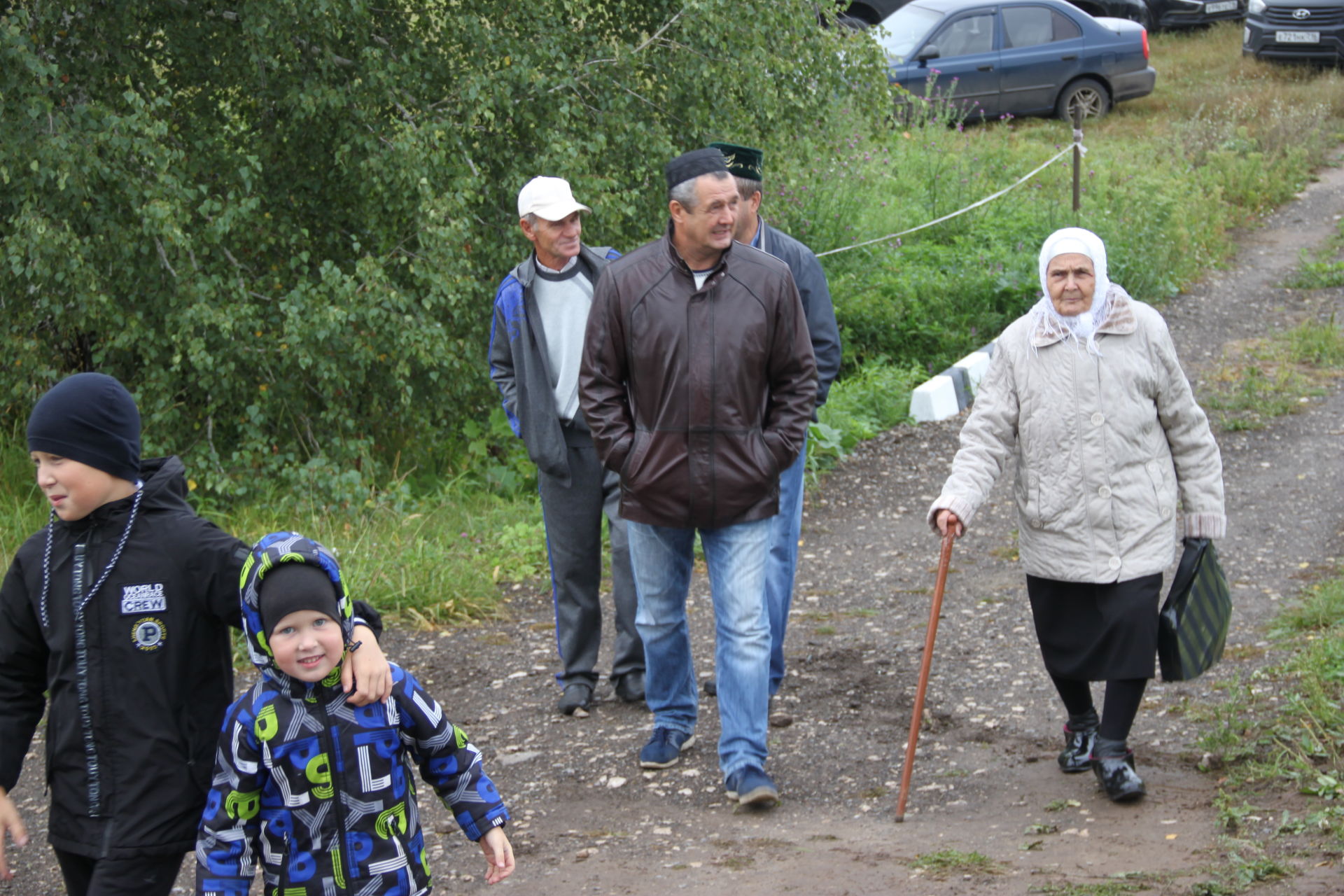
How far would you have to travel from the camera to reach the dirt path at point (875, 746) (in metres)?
3.88

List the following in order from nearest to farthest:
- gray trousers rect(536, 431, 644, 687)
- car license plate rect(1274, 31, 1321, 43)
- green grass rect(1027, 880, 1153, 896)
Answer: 1. green grass rect(1027, 880, 1153, 896)
2. gray trousers rect(536, 431, 644, 687)
3. car license plate rect(1274, 31, 1321, 43)

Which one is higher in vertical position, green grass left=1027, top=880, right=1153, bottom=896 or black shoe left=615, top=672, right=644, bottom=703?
green grass left=1027, top=880, right=1153, bottom=896

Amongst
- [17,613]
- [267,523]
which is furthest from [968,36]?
[17,613]

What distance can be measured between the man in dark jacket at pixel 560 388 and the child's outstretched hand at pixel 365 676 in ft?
7.26

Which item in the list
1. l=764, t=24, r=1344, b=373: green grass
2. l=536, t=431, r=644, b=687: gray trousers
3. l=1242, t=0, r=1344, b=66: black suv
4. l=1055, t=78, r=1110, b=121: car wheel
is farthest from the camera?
l=1242, t=0, r=1344, b=66: black suv

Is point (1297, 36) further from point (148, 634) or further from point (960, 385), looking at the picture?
point (148, 634)

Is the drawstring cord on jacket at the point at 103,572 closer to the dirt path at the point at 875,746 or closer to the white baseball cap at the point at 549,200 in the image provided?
the dirt path at the point at 875,746

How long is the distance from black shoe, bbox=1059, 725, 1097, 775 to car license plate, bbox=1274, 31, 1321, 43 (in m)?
15.9

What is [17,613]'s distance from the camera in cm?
284

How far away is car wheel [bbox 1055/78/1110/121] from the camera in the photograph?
1648 centimetres

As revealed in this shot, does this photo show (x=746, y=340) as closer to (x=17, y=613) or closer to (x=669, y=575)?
(x=669, y=575)

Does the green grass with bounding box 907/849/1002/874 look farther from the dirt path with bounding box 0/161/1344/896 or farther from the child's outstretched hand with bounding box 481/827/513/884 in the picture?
the child's outstretched hand with bounding box 481/827/513/884

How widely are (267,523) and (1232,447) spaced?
17.7ft

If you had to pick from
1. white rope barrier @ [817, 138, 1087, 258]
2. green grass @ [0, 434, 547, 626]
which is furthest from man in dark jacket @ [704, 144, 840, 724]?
white rope barrier @ [817, 138, 1087, 258]
